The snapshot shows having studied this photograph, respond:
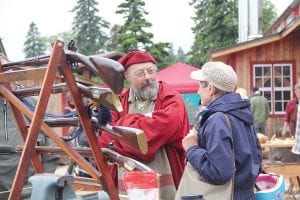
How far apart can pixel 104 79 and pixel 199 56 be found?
37.3 meters

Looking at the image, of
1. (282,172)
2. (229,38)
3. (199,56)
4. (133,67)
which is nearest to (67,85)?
Result: (133,67)

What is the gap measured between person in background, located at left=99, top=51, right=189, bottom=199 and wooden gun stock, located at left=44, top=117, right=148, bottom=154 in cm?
56

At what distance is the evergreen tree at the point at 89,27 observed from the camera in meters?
52.0

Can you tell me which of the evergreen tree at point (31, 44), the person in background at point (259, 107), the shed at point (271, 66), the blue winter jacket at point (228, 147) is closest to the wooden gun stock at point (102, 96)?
the blue winter jacket at point (228, 147)

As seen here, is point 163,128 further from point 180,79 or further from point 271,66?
point 180,79

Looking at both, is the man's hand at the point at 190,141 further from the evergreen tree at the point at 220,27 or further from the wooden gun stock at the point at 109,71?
the evergreen tree at the point at 220,27

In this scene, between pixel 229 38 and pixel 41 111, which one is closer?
pixel 41 111

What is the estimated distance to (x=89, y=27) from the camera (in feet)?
172

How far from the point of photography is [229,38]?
33.2m

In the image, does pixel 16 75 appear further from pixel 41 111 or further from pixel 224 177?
pixel 224 177

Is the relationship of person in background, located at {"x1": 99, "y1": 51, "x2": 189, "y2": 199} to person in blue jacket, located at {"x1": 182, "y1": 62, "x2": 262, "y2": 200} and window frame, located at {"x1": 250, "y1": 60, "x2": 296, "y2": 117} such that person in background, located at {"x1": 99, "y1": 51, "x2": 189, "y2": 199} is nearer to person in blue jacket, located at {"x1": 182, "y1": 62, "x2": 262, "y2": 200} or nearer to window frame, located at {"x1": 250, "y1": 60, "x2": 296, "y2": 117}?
person in blue jacket, located at {"x1": 182, "y1": 62, "x2": 262, "y2": 200}

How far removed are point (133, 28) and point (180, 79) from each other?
16092mm

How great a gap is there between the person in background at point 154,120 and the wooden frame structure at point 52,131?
0.63m

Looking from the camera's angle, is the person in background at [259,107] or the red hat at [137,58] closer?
the red hat at [137,58]
